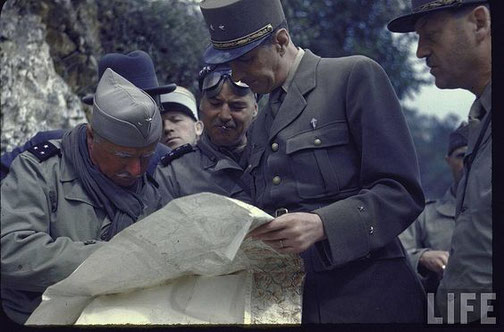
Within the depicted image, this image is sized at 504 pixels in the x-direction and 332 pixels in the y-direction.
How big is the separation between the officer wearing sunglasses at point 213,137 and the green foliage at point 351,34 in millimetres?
2324

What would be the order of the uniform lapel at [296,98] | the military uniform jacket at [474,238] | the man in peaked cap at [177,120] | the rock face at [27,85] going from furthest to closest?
the rock face at [27,85], the man in peaked cap at [177,120], the uniform lapel at [296,98], the military uniform jacket at [474,238]

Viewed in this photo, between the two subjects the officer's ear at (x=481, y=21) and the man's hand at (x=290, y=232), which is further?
the officer's ear at (x=481, y=21)

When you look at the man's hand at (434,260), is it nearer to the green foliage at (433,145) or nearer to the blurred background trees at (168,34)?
the blurred background trees at (168,34)

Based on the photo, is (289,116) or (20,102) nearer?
(289,116)

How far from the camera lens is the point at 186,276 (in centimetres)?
285

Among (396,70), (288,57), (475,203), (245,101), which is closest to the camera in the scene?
(475,203)

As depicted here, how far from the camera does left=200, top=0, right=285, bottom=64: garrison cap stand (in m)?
3.25

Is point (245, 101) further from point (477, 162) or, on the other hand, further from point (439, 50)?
point (477, 162)

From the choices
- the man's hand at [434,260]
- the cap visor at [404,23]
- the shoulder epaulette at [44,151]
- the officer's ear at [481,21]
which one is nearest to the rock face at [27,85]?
the shoulder epaulette at [44,151]

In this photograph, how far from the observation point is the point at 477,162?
114 inches

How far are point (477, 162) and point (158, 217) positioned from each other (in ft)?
3.74

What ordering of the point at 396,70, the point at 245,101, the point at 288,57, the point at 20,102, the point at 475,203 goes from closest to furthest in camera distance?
the point at 475,203, the point at 288,57, the point at 245,101, the point at 20,102, the point at 396,70

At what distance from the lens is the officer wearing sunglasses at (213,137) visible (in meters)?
3.95

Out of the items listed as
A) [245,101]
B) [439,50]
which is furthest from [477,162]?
[245,101]
